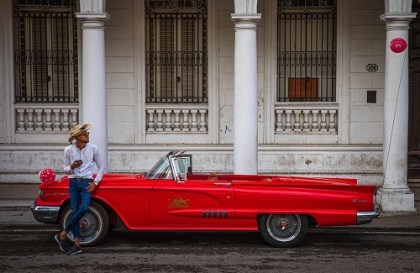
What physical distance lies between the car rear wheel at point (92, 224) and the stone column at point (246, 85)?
3866 mm

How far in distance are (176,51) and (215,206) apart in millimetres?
6585

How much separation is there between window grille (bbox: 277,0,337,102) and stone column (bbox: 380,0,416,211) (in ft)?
8.41

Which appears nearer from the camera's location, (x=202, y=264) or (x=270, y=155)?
(x=202, y=264)

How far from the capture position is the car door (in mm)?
9281

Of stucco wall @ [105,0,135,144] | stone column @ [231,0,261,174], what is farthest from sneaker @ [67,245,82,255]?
stucco wall @ [105,0,135,144]

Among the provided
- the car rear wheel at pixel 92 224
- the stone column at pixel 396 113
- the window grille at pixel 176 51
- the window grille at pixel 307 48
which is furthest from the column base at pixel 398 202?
the car rear wheel at pixel 92 224

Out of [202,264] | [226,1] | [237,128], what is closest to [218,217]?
[202,264]

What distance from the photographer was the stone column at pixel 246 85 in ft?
40.7

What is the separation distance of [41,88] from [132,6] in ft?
8.97

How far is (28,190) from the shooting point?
46.8 feet

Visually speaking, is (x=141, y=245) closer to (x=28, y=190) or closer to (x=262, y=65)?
(x=28, y=190)

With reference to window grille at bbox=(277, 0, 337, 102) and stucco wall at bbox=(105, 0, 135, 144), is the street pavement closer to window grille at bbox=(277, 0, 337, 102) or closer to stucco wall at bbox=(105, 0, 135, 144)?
stucco wall at bbox=(105, 0, 135, 144)

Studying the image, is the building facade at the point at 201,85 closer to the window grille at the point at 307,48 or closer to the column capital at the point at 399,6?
the window grille at the point at 307,48

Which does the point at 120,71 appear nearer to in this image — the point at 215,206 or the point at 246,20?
the point at 246,20
